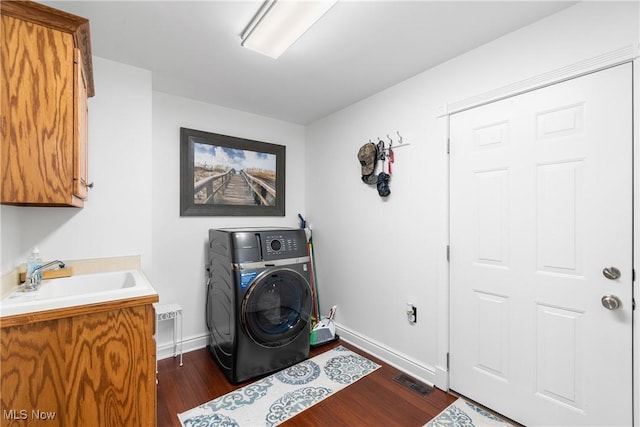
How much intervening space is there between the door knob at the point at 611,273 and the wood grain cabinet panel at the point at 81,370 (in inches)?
89.7

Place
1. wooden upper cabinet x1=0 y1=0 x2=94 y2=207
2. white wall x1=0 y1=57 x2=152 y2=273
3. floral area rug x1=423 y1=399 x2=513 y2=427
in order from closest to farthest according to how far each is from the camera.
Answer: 1. wooden upper cabinet x1=0 y1=0 x2=94 y2=207
2. floral area rug x1=423 y1=399 x2=513 y2=427
3. white wall x1=0 y1=57 x2=152 y2=273

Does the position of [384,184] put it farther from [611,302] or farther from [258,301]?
[611,302]

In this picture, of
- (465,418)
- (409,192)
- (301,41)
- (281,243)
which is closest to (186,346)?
(281,243)

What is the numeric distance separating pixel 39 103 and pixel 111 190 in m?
0.87

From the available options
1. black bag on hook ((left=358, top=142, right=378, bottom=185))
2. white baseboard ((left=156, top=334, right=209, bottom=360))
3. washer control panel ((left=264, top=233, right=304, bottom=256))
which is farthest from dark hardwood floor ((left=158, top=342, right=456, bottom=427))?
black bag on hook ((left=358, top=142, right=378, bottom=185))

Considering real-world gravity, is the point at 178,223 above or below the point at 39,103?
below

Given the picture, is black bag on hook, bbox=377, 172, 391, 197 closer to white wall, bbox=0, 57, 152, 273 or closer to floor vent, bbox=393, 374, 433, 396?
floor vent, bbox=393, 374, 433, 396

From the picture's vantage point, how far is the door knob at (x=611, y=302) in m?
1.42

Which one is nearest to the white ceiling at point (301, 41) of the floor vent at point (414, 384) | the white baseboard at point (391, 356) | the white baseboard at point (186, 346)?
the white baseboard at point (186, 346)

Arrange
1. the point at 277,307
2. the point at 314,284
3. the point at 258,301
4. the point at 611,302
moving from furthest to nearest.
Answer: the point at 314,284, the point at 277,307, the point at 258,301, the point at 611,302

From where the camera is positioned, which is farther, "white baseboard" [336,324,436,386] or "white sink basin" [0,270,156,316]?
"white baseboard" [336,324,436,386]

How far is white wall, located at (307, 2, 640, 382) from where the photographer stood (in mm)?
1589

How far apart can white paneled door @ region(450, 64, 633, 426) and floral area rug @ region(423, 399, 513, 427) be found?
0.08m

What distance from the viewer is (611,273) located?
144 cm
